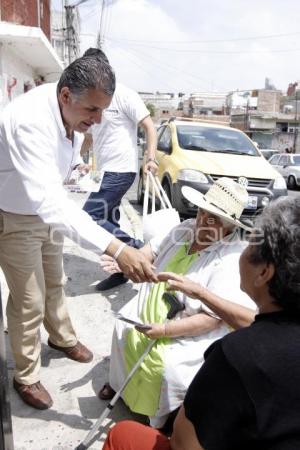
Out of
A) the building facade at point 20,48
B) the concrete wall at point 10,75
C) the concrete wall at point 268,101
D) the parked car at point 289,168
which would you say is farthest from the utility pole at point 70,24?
the concrete wall at point 268,101

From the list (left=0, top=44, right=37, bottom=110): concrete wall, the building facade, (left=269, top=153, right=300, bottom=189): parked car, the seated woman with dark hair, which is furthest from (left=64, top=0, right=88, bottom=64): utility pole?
the seated woman with dark hair

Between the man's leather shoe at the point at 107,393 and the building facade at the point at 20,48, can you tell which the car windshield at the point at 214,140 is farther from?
the man's leather shoe at the point at 107,393

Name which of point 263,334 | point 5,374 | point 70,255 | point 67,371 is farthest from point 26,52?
point 263,334

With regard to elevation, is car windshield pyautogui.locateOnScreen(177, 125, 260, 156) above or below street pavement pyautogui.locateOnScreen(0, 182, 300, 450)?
above

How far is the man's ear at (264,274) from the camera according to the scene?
1264mm

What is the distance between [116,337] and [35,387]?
1.76ft

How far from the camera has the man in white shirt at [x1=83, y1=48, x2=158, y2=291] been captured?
397 centimetres

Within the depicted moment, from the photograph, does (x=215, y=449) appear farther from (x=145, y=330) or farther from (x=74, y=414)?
(x=74, y=414)

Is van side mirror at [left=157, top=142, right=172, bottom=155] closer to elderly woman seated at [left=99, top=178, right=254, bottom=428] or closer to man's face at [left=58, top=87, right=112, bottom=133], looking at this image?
elderly woman seated at [left=99, top=178, right=254, bottom=428]

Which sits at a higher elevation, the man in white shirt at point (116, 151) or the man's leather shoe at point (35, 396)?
the man in white shirt at point (116, 151)

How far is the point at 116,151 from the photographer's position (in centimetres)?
402

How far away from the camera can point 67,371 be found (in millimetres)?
2836

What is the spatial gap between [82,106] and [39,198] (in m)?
0.49

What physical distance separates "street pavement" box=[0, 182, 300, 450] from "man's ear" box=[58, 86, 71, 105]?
1.14 m
